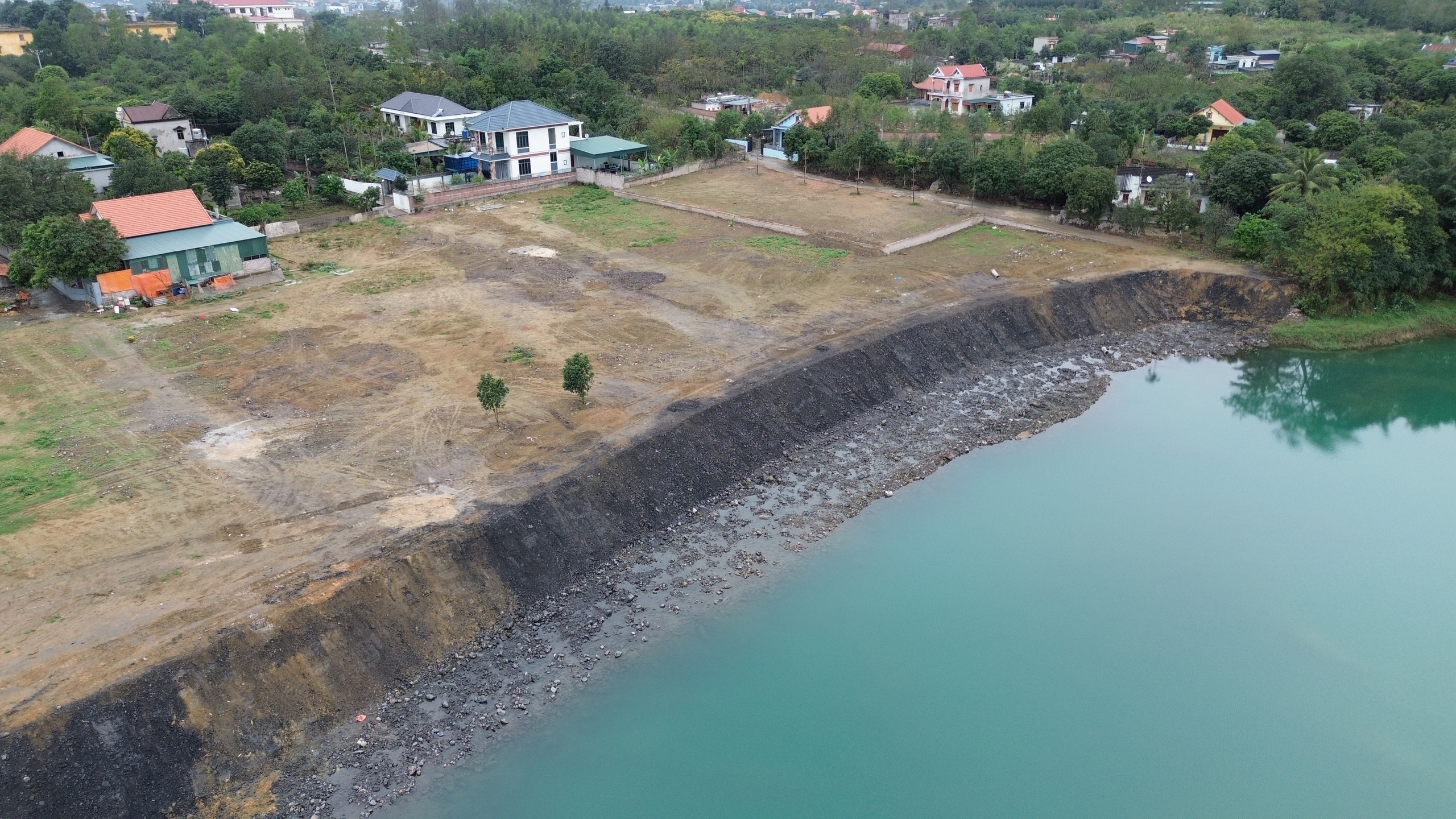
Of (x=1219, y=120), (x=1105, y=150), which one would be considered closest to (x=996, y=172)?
(x=1105, y=150)

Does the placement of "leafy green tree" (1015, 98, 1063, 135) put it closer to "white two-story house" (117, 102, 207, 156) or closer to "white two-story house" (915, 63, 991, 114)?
"white two-story house" (915, 63, 991, 114)

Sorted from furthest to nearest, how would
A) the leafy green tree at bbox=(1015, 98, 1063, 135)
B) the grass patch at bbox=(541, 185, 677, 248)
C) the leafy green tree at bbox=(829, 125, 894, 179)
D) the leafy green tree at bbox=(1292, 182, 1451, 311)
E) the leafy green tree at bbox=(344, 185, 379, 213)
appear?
1. the leafy green tree at bbox=(1015, 98, 1063, 135)
2. the leafy green tree at bbox=(829, 125, 894, 179)
3. the leafy green tree at bbox=(344, 185, 379, 213)
4. the grass patch at bbox=(541, 185, 677, 248)
5. the leafy green tree at bbox=(1292, 182, 1451, 311)

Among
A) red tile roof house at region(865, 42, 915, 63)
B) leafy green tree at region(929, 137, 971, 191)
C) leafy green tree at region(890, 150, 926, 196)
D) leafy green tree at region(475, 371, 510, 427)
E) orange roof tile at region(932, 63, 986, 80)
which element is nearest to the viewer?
leafy green tree at region(475, 371, 510, 427)

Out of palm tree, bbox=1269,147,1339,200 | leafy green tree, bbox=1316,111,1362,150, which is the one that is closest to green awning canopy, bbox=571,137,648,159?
palm tree, bbox=1269,147,1339,200

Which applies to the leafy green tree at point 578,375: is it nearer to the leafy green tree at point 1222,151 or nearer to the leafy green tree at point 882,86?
the leafy green tree at point 1222,151

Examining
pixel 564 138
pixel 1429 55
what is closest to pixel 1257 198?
pixel 564 138

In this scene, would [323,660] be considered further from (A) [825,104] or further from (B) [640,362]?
(A) [825,104]
